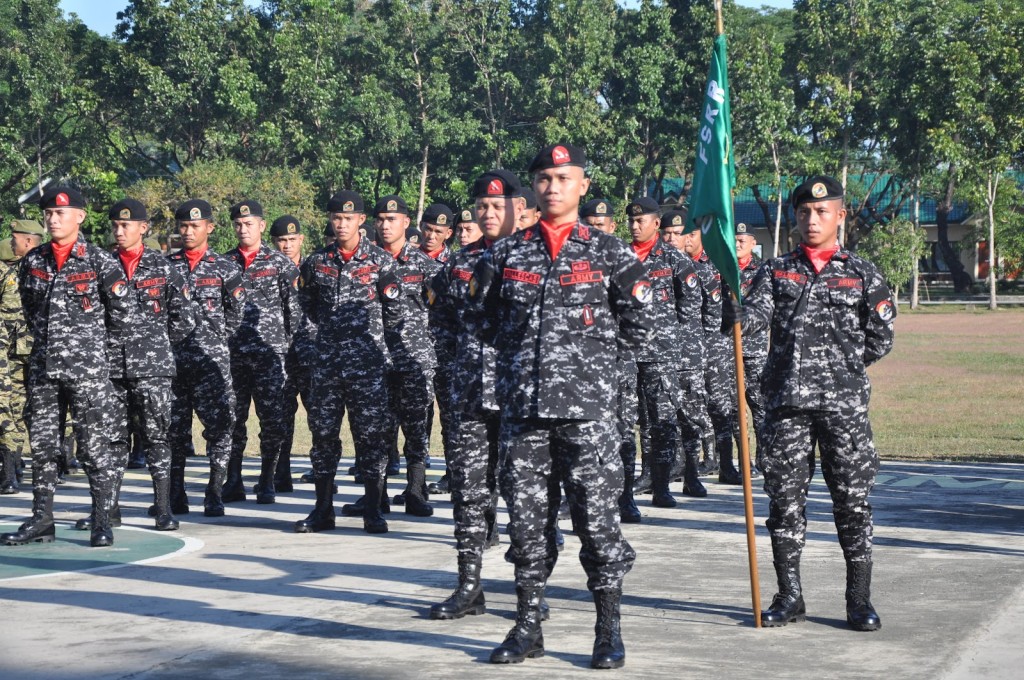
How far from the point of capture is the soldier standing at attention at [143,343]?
954 cm

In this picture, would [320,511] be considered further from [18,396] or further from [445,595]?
[18,396]

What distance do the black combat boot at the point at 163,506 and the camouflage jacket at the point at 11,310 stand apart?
8.34ft

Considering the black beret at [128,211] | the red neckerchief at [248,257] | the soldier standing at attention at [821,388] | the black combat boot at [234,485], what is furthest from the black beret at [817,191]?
the black combat boot at [234,485]

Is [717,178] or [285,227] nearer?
[717,178]

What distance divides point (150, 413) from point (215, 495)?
1307mm

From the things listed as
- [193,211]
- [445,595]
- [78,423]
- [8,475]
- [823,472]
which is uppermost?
[193,211]

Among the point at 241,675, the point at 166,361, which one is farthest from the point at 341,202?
the point at 241,675

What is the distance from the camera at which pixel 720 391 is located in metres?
12.5

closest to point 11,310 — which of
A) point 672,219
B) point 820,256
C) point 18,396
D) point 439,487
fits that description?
point 18,396

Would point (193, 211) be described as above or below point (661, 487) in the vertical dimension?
above

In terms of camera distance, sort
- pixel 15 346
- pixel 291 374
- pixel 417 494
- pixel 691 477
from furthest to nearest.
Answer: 1. pixel 15 346
2. pixel 291 374
3. pixel 691 477
4. pixel 417 494

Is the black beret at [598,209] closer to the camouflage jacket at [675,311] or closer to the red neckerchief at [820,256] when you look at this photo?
the camouflage jacket at [675,311]

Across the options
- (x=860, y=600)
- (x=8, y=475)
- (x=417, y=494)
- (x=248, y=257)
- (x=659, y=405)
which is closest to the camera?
(x=860, y=600)

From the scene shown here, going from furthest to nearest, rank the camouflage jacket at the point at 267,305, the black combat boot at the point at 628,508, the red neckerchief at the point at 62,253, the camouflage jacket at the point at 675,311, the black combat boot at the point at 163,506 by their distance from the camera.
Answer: the camouflage jacket at the point at 267,305
the camouflage jacket at the point at 675,311
the black combat boot at the point at 628,508
the black combat boot at the point at 163,506
the red neckerchief at the point at 62,253
